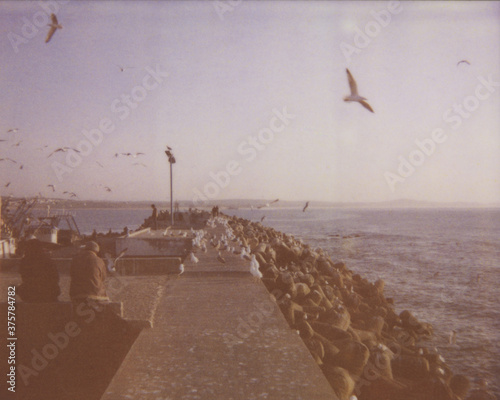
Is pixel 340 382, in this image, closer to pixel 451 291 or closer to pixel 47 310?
pixel 47 310

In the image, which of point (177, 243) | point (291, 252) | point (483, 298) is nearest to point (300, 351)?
point (177, 243)

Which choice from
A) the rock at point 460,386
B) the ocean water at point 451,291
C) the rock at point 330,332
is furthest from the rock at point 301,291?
the ocean water at point 451,291

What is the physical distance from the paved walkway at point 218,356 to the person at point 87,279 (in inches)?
29.1

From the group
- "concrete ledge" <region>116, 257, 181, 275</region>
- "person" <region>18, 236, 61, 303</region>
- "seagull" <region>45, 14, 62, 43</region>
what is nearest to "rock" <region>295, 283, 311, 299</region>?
"concrete ledge" <region>116, 257, 181, 275</region>

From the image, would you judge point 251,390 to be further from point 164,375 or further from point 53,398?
point 53,398

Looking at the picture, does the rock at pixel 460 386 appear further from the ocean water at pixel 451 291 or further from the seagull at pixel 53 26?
the seagull at pixel 53 26

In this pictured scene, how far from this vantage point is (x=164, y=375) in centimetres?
371

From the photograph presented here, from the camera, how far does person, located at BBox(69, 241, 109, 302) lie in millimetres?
5184

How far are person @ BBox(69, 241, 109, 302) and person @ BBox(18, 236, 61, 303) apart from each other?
512 millimetres

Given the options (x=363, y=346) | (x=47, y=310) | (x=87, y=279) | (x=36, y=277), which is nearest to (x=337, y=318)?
(x=363, y=346)

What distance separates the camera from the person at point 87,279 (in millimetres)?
5184

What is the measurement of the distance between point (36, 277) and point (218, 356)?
2.71 m

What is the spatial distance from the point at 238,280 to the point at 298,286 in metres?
1.97

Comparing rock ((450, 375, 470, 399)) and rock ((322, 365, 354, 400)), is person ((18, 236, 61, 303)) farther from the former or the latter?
rock ((450, 375, 470, 399))
